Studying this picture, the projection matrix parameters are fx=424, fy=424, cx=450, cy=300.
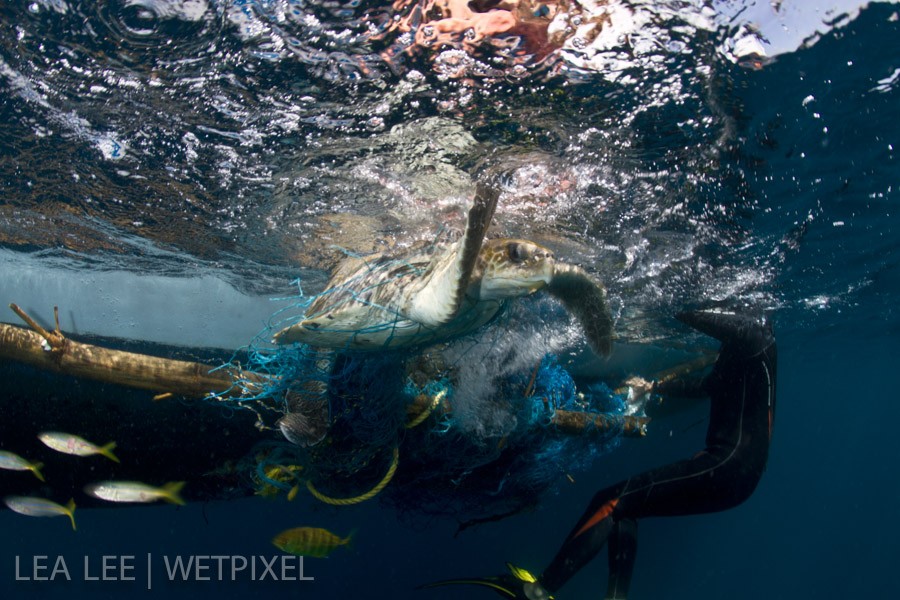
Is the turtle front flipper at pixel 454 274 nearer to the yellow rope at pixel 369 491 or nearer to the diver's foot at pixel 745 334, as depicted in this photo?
the yellow rope at pixel 369 491

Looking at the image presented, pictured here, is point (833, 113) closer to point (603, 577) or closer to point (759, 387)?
point (759, 387)

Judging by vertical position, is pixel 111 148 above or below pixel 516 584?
above

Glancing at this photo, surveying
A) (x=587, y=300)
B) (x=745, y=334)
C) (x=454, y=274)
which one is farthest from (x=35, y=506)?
→ (x=745, y=334)

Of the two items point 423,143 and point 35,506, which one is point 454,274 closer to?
point 423,143

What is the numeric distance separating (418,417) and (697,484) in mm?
3945

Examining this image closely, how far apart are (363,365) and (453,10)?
3.66 meters

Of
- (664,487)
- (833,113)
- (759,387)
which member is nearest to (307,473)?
(664,487)

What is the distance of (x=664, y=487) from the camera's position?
568 centimetres

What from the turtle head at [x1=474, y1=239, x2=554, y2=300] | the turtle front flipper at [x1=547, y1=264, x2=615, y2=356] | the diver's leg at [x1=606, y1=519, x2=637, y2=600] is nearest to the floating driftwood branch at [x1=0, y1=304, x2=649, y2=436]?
the turtle front flipper at [x1=547, y1=264, x2=615, y2=356]

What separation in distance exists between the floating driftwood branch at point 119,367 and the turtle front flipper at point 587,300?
206cm

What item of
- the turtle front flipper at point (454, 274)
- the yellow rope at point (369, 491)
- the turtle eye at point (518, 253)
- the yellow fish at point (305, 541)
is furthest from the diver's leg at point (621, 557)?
the turtle eye at point (518, 253)

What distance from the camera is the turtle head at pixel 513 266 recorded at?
290 cm

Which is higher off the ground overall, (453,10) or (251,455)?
(453,10)

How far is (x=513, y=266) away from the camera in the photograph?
2.91 meters
